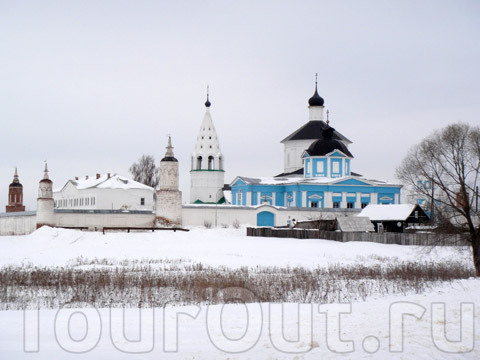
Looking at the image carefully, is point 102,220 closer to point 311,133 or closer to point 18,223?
point 18,223

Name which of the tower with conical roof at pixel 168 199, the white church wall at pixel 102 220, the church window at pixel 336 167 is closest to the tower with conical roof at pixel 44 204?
the white church wall at pixel 102 220

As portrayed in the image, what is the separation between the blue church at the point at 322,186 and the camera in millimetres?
45562

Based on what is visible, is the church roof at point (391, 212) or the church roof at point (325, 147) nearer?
the church roof at point (391, 212)

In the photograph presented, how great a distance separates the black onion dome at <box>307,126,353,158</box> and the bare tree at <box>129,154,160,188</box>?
687 inches

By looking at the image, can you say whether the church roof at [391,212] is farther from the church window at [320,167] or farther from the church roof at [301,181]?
the church window at [320,167]

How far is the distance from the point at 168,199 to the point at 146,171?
964 inches

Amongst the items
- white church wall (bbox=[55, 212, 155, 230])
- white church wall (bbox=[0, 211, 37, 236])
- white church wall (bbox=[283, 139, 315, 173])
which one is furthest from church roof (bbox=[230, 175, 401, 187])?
white church wall (bbox=[0, 211, 37, 236])

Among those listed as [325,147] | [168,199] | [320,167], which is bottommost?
[168,199]

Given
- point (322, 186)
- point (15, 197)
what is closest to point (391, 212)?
point (322, 186)

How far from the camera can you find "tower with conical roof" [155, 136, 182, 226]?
122ft

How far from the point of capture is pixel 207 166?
2035 inches

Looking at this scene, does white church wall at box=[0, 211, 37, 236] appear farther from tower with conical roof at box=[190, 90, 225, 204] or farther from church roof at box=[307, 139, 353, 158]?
church roof at box=[307, 139, 353, 158]

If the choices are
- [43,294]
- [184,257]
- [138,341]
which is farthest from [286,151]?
[138,341]

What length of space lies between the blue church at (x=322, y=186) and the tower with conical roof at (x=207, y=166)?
2.72m
